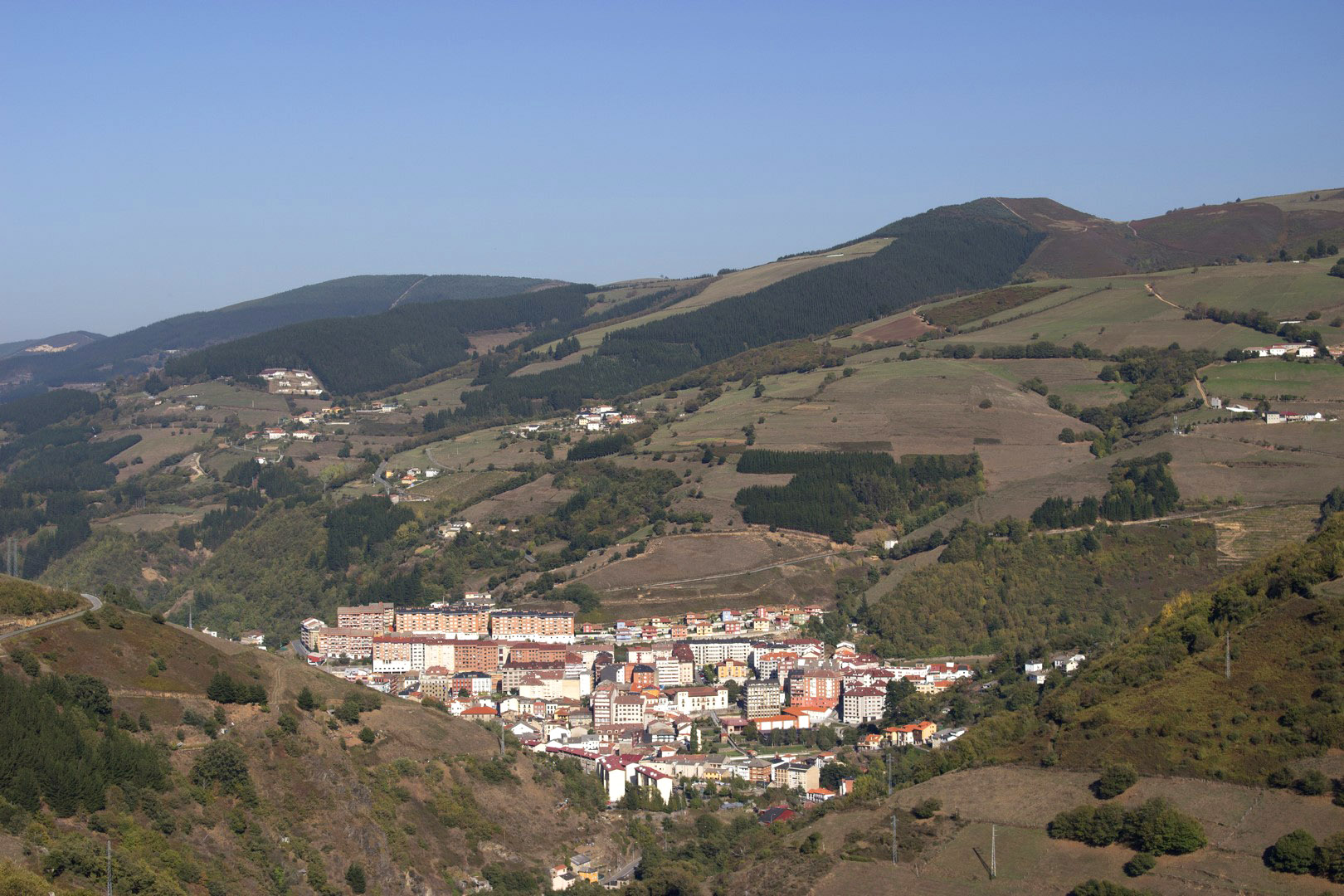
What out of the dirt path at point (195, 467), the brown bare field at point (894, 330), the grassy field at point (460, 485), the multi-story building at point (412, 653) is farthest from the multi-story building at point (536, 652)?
the dirt path at point (195, 467)

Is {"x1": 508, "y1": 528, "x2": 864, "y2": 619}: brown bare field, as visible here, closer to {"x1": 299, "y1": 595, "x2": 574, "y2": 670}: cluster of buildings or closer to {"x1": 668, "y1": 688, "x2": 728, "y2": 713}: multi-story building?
{"x1": 299, "y1": 595, "x2": 574, "y2": 670}: cluster of buildings

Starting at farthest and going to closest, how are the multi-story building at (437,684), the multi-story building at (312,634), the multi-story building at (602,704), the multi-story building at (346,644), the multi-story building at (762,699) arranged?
the multi-story building at (312,634) → the multi-story building at (346,644) → the multi-story building at (437,684) → the multi-story building at (762,699) → the multi-story building at (602,704)

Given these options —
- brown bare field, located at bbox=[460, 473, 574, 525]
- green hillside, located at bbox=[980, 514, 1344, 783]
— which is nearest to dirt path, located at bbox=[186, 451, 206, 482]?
brown bare field, located at bbox=[460, 473, 574, 525]

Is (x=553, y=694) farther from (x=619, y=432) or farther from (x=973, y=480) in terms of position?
(x=619, y=432)

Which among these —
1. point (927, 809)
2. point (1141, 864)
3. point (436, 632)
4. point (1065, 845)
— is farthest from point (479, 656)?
point (1141, 864)

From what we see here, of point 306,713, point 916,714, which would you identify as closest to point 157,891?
point 306,713

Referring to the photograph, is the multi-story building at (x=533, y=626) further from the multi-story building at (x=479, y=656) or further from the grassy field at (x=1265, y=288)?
the grassy field at (x=1265, y=288)
